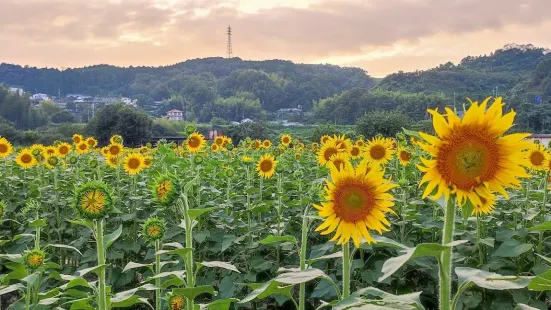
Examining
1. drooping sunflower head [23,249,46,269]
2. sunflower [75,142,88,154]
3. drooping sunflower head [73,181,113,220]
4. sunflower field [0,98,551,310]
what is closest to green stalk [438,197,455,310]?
sunflower field [0,98,551,310]

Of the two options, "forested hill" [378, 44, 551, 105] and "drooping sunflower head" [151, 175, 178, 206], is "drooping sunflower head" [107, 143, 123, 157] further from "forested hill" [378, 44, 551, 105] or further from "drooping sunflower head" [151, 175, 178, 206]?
"forested hill" [378, 44, 551, 105]

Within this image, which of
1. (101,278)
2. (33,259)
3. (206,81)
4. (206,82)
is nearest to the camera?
(101,278)

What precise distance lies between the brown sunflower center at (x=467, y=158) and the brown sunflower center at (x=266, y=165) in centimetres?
419

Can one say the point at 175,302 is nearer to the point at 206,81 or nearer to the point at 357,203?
the point at 357,203

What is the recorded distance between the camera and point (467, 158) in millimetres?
1480

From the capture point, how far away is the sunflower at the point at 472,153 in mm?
1473

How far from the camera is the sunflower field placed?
1.48 meters

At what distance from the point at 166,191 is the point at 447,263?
4.05ft

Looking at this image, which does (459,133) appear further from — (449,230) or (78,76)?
(78,76)

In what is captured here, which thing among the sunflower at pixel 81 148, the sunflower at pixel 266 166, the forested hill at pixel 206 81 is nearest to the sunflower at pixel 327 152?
the sunflower at pixel 266 166

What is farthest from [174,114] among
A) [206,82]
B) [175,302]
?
[175,302]

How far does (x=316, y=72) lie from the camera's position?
149625 mm

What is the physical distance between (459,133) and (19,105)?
95475 mm

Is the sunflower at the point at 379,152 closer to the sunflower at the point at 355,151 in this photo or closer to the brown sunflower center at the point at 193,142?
the sunflower at the point at 355,151
